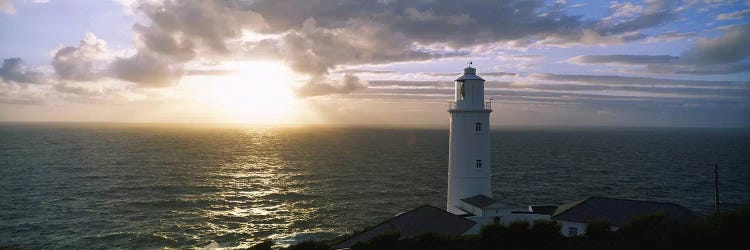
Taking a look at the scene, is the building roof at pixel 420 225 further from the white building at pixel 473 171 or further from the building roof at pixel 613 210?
the building roof at pixel 613 210

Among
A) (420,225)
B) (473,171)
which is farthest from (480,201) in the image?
(420,225)

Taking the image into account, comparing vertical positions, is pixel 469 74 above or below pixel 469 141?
above

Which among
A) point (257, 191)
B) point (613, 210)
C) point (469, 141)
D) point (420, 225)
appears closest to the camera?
point (420, 225)

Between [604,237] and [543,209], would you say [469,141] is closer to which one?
[543,209]

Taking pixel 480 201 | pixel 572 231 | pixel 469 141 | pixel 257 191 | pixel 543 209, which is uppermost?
pixel 469 141

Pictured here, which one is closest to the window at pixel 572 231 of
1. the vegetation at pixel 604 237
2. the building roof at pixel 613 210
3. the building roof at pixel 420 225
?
the building roof at pixel 613 210

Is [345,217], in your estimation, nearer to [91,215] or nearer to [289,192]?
[289,192]
